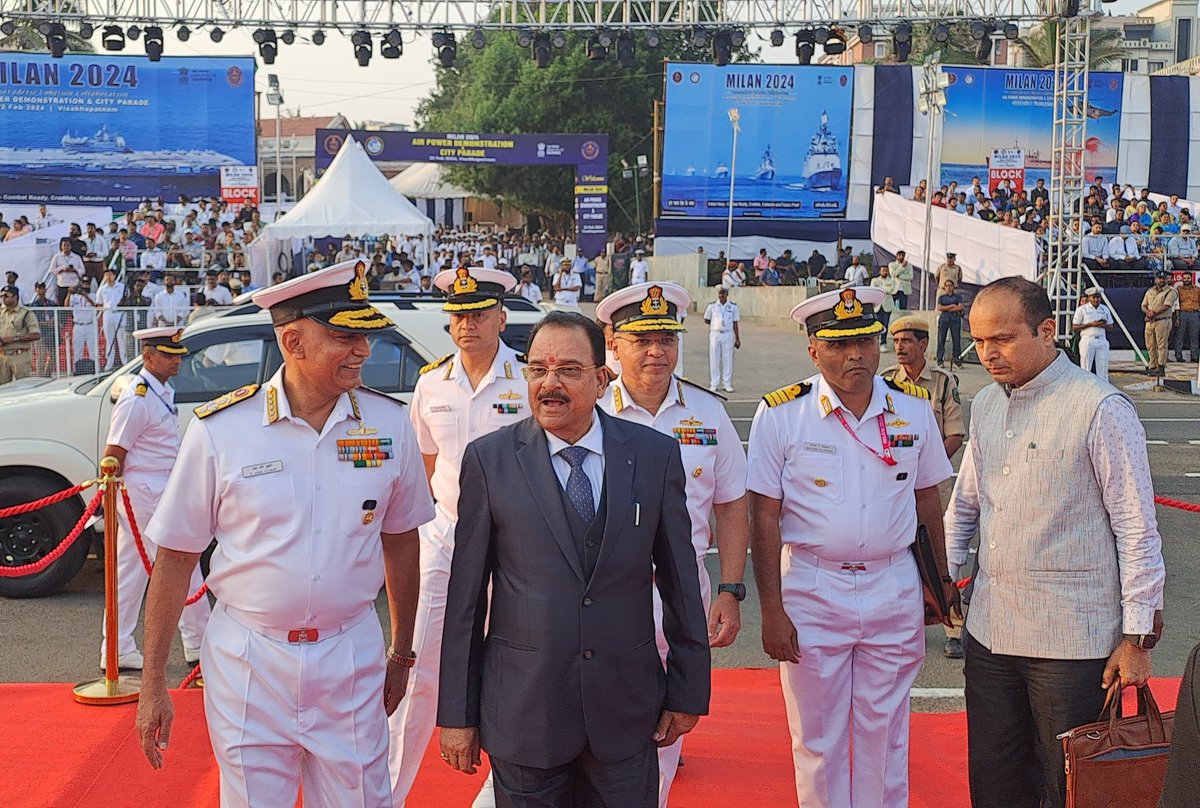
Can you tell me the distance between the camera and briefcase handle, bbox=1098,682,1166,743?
359cm

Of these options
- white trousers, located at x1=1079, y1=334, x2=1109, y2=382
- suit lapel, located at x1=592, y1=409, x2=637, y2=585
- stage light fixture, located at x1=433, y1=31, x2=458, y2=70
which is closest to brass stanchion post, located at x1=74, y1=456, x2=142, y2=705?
suit lapel, located at x1=592, y1=409, x2=637, y2=585

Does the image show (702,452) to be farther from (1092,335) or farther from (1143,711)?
(1092,335)

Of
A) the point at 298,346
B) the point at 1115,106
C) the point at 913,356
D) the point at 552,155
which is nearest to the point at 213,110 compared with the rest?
the point at 552,155

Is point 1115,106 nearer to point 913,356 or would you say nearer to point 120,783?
point 913,356

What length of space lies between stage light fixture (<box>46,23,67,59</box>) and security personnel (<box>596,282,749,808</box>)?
22659 mm

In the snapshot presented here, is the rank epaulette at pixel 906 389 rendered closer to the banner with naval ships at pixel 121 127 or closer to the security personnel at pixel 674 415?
the security personnel at pixel 674 415

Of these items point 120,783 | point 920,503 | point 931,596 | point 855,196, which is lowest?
point 120,783

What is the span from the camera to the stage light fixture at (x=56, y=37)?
78.6 ft

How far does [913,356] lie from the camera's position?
688 centimetres

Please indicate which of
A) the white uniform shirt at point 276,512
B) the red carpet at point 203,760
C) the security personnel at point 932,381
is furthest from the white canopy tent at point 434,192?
the white uniform shirt at point 276,512

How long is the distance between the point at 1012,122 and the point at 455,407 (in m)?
34.3

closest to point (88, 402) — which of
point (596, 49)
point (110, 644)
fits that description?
point (110, 644)

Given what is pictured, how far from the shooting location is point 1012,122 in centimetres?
3641

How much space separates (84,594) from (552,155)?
27223 mm
